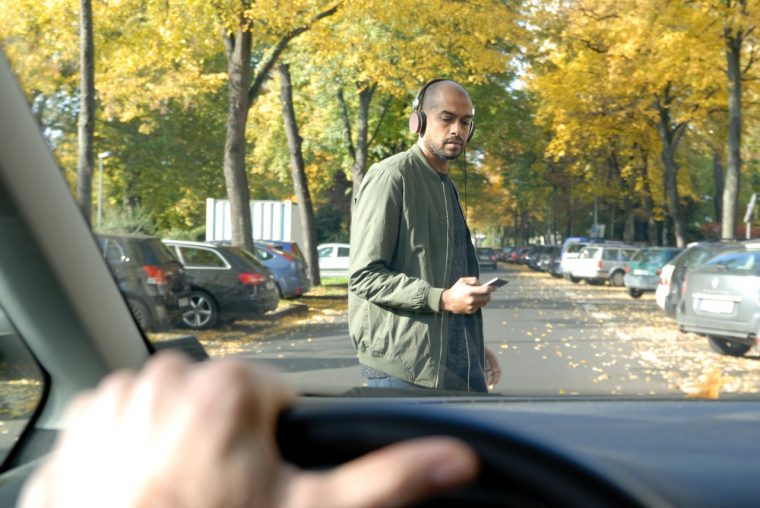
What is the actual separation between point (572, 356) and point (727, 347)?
2775 mm

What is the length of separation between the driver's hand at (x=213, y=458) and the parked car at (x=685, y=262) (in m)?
16.2

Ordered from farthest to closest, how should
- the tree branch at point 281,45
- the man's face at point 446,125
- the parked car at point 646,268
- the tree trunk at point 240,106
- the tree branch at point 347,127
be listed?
the tree branch at point 347,127
the parked car at point 646,268
the tree trunk at point 240,106
the tree branch at point 281,45
the man's face at point 446,125

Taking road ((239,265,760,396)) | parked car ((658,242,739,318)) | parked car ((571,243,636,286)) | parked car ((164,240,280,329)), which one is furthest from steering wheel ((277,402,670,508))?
parked car ((571,243,636,286))

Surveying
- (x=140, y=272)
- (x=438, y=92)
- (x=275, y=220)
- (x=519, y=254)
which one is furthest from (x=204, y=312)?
(x=519, y=254)

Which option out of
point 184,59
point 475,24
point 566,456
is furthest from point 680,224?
point 566,456

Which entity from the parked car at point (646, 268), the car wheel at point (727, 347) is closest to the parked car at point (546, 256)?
the parked car at point (646, 268)

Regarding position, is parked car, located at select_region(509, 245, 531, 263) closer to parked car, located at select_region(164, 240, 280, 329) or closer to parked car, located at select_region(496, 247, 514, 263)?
parked car, located at select_region(496, 247, 514, 263)

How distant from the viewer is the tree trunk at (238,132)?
21.9 meters

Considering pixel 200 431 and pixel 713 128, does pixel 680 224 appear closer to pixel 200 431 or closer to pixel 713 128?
pixel 713 128

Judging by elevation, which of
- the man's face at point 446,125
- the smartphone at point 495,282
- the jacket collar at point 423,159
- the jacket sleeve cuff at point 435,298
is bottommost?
the jacket sleeve cuff at point 435,298

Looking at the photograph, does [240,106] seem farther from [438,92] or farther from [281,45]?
[438,92]

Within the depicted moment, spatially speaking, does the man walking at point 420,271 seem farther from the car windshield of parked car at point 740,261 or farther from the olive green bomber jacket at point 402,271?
the car windshield of parked car at point 740,261

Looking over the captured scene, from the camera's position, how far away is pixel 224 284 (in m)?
19.6

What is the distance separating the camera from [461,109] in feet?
14.1
